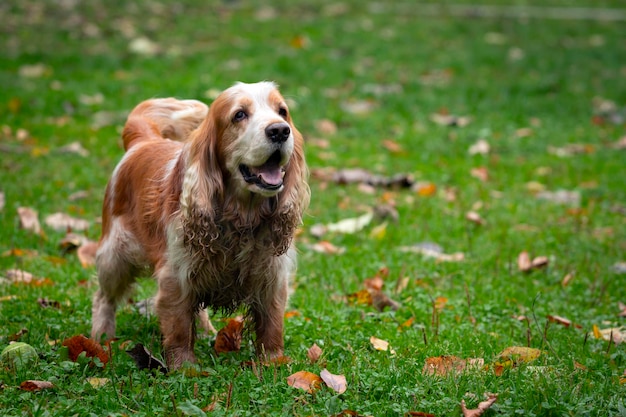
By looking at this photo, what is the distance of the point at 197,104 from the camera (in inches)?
206

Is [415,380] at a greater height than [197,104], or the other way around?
[197,104]

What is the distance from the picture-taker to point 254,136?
4039 millimetres

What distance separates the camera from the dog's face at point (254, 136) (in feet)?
13.1

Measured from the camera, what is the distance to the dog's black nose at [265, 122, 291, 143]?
13.0 ft

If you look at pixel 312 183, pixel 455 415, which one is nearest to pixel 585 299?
pixel 455 415

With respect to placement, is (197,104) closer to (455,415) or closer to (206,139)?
(206,139)

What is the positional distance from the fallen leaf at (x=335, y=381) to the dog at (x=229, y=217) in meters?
0.49

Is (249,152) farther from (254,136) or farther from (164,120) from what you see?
(164,120)

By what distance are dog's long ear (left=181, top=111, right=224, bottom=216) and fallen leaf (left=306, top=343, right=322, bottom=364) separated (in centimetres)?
95

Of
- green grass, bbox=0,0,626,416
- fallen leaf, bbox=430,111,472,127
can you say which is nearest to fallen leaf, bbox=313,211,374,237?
green grass, bbox=0,0,626,416

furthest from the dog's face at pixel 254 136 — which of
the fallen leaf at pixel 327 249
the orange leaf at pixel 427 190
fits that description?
the orange leaf at pixel 427 190

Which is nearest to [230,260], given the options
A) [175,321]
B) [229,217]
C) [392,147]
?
[229,217]

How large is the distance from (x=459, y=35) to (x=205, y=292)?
1231 centimetres

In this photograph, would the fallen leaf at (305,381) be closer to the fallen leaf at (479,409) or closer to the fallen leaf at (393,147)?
the fallen leaf at (479,409)
